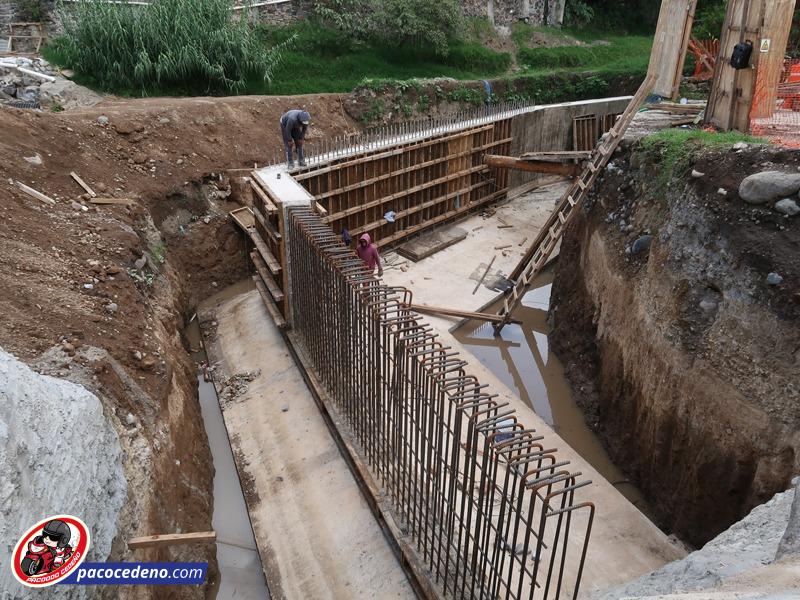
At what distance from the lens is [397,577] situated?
6016mm

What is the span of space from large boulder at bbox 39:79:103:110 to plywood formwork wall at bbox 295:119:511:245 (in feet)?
26.3

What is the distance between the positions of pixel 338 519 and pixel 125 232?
5.84 metres

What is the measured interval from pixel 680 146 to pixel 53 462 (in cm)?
929

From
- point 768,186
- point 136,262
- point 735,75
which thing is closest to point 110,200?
point 136,262

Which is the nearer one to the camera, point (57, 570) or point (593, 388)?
point (57, 570)

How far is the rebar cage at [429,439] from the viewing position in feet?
14.9

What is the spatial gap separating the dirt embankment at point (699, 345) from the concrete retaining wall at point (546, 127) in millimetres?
8191

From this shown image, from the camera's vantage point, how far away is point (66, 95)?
15195 millimetres

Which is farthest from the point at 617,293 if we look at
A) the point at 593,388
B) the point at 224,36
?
the point at 224,36

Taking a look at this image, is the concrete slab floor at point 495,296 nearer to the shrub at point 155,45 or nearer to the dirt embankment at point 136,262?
the dirt embankment at point 136,262

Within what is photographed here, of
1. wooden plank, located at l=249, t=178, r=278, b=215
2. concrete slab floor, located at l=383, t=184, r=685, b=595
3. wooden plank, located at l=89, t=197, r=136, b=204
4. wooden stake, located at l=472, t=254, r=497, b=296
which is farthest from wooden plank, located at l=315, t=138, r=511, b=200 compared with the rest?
wooden plank, located at l=89, t=197, r=136, b=204

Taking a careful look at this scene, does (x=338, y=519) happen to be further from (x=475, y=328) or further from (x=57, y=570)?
(x=475, y=328)

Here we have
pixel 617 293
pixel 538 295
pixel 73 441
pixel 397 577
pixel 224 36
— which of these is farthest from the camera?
pixel 224 36

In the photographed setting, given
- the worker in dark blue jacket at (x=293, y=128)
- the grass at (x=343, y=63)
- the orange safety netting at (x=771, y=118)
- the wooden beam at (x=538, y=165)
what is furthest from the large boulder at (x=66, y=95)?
the orange safety netting at (x=771, y=118)
